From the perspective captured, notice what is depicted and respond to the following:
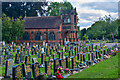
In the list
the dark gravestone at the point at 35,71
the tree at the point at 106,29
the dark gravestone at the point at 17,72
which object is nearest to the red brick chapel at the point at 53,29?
the tree at the point at 106,29

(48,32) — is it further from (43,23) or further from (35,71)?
(35,71)

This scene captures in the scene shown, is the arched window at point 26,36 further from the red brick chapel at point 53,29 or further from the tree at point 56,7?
the tree at point 56,7

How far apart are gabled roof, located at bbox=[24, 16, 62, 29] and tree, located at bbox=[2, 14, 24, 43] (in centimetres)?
409

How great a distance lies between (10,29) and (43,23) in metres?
8.96

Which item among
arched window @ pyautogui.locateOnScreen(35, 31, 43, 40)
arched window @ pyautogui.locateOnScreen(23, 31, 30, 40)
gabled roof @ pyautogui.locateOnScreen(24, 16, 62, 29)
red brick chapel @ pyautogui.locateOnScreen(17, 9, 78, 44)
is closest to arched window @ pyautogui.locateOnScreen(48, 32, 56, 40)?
red brick chapel @ pyautogui.locateOnScreen(17, 9, 78, 44)

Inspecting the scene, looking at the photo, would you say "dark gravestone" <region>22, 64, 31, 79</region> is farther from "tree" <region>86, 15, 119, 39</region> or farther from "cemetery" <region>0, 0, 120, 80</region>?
"tree" <region>86, 15, 119, 39</region>

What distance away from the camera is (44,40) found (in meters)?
45.1

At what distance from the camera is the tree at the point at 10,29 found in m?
39.9

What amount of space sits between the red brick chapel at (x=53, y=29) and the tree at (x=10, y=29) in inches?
134

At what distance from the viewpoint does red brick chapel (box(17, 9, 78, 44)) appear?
145ft

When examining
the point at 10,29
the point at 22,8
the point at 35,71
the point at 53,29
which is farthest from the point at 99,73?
the point at 22,8

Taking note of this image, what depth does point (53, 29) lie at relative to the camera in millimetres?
44312

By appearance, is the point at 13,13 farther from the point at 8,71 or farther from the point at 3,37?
the point at 8,71

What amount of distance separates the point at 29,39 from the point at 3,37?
7885 mm
